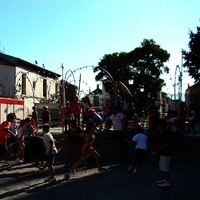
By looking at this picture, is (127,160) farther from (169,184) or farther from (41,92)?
(41,92)

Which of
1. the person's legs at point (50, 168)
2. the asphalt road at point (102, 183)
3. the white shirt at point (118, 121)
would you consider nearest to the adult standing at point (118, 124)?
the white shirt at point (118, 121)

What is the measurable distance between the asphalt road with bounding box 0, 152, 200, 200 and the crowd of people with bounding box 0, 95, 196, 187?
0.35m

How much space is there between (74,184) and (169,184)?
7.58ft

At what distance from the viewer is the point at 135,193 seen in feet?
26.5

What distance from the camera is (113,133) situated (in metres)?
14.2

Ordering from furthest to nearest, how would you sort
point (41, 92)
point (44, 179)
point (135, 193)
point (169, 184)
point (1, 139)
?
point (41, 92)
point (1, 139)
point (44, 179)
point (169, 184)
point (135, 193)

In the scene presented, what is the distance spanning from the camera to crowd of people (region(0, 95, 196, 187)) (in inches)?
364

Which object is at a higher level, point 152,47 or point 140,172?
point 152,47

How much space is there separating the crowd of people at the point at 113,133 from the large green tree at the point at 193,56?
8.76 meters

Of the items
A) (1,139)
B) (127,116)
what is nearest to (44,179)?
(1,139)

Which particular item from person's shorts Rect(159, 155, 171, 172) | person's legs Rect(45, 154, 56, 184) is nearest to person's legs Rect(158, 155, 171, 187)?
person's shorts Rect(159, 155, 171, 172)

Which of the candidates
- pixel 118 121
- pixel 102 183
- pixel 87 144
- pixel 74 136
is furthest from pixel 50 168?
pixel 118 121

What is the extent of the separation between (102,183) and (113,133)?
505 centimetres

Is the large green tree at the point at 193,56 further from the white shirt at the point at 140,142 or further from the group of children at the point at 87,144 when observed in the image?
the white shirt at the point at 140,142
